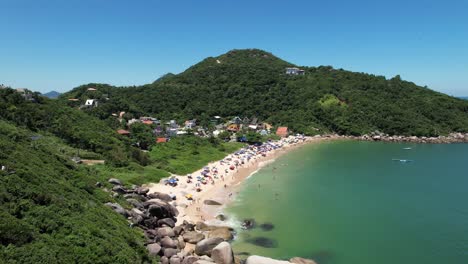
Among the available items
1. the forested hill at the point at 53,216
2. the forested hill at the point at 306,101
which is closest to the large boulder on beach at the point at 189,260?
the forested hill at the point at 53,216

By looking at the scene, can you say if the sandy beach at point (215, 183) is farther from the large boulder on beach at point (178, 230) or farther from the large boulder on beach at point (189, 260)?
the large boulder on beach at point (189, 260)

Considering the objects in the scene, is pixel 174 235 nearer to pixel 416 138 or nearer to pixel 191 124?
pixel 191 124

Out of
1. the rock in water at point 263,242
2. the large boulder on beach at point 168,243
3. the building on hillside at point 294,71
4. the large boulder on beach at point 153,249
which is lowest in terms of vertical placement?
the rock in water at point 263,242

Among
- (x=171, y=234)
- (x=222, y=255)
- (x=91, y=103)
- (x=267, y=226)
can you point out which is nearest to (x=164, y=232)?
(x=171, y=234)

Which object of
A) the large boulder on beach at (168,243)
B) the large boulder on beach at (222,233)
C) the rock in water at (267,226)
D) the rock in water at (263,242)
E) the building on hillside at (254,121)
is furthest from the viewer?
the building on hillside at (254,121)

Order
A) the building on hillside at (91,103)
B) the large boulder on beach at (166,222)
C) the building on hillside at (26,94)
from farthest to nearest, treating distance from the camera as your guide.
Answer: the building on hillside at (91,103), the building on hillside at (26,94), the large boulder on beach at (166,222)

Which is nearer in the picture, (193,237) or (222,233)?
(193,237)
